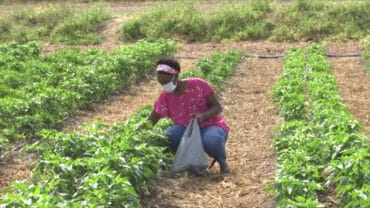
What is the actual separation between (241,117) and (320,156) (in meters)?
3.79

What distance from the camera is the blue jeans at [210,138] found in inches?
250

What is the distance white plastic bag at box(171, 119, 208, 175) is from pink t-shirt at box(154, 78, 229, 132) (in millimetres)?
262

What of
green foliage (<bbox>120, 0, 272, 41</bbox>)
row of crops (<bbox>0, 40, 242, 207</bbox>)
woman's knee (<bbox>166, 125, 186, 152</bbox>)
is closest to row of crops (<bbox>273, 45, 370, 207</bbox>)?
woman's knee (<bbox>166, 125, 186, 152</bbox>)

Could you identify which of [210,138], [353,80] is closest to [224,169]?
[210,138]

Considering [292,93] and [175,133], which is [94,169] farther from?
[292,93]

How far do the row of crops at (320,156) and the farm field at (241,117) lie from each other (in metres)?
0.35

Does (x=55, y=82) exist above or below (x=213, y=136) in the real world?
below

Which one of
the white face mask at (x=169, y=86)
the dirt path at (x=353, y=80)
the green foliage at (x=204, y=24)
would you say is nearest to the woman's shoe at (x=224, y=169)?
the white face mask at (x=169, y=86)

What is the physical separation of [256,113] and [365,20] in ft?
34.4

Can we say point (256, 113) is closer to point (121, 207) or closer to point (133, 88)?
point (133, 88)

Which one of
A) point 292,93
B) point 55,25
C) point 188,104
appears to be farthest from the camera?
point 55,25

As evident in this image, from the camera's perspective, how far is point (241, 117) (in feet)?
31.0

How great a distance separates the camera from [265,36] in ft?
61.9

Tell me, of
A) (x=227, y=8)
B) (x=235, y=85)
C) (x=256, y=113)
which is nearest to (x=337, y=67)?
(x=235, y=85)
